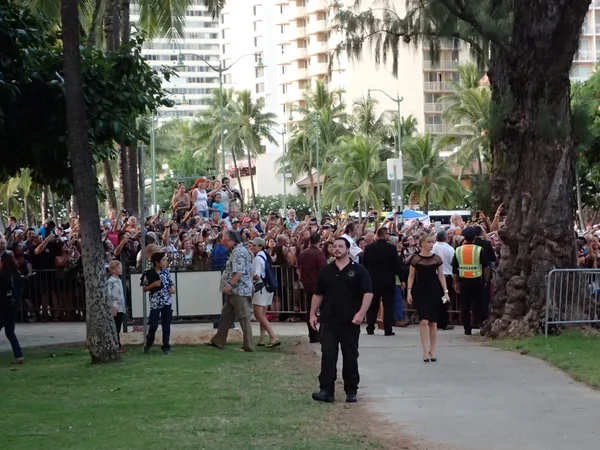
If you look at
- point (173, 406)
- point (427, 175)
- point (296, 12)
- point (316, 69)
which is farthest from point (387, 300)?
point (296, 12)

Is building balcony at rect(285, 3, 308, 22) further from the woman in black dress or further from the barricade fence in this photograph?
the woman in black dress

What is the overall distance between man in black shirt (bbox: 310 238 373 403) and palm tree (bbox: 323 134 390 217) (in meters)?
66.7

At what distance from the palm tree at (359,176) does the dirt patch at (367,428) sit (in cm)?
6730

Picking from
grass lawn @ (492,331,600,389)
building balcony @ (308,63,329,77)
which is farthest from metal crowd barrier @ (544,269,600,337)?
building balcony @ (308,63,329,77)

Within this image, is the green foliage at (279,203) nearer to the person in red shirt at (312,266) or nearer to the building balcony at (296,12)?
the building balcony at (296,12)

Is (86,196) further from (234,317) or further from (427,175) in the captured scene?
(427,175)

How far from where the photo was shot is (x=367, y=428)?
10.3m

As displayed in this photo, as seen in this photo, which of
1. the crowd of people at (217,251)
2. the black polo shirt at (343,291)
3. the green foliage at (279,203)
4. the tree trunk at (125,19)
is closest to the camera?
the black polo shirt at (343,291)

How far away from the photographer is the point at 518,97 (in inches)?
711

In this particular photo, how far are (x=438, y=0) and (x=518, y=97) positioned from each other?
204 centimetres

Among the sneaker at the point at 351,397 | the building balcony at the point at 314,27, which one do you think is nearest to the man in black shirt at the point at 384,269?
the sneaker at the point at 351,397

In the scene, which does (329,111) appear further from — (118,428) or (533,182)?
(118,428)

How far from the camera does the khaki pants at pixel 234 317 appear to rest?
1695 cm

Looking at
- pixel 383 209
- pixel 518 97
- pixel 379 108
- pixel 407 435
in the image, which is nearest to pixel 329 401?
pixel 407 435
